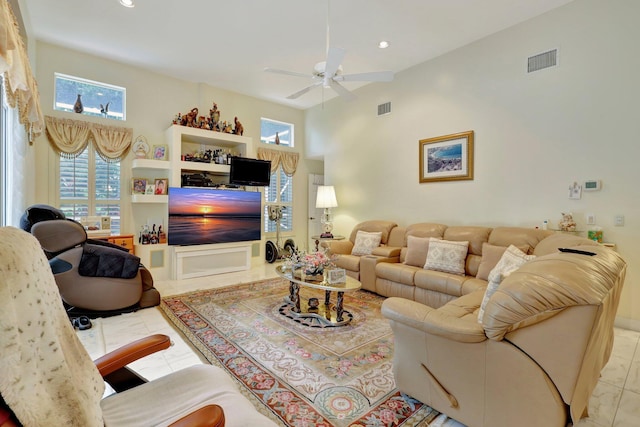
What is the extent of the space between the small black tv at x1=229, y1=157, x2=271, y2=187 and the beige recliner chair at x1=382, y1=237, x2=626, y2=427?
4.51 metres

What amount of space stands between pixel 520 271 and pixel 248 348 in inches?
86.4

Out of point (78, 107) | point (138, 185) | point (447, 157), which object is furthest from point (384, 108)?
point (78, 107)

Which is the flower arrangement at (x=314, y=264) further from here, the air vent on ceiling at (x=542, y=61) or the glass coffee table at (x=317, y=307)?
the air vent on ceiling at (x=542, y=61)

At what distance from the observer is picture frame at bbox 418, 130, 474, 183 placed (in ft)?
14.2

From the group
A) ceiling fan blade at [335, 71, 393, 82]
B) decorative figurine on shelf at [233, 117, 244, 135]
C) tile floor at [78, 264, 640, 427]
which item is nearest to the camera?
tile floor at [78, 264, 640, 427]

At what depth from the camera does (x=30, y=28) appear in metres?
3.76

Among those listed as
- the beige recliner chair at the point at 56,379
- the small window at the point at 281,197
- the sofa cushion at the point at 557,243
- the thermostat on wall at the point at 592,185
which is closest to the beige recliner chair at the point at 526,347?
the sofa cushion at the point at 557,243

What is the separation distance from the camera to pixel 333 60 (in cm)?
299

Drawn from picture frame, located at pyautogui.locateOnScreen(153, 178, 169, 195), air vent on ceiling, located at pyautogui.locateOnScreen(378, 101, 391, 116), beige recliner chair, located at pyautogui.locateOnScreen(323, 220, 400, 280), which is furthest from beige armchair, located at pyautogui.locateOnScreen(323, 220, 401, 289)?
picture frame, located at pyautogui.locateOnScreen(153, 178, 169, 195)

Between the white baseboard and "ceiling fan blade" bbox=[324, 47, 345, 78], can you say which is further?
the white baseboard

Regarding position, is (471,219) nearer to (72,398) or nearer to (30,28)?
(72,398)

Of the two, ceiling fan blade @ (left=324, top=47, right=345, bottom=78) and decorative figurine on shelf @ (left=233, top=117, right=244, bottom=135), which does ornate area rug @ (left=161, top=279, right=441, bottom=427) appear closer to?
ceiling fan blade @ (left=324, top=47, right=345, bottom=78)

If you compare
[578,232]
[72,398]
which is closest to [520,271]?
[72,398]

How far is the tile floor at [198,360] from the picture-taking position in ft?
6.06
